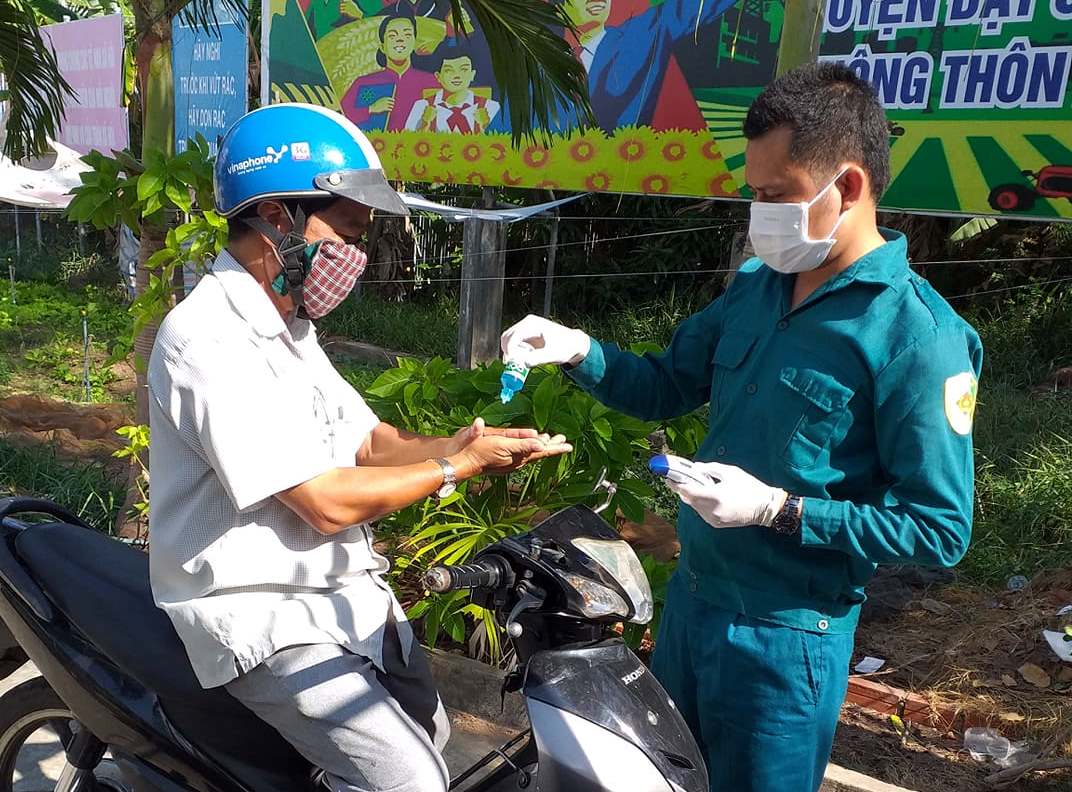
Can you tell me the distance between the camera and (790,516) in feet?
5.47

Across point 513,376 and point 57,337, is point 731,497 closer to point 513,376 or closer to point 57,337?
point 513,376

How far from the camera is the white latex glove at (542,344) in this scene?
207 centimetres

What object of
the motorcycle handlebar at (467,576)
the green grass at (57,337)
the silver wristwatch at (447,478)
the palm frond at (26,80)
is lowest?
the green grass at (57,337)

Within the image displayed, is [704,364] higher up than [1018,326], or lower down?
higher up

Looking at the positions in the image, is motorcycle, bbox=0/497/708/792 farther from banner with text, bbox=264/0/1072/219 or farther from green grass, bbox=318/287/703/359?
green grass, bbox=318/287/703/359

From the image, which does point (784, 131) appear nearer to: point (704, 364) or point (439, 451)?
point (704, 364)

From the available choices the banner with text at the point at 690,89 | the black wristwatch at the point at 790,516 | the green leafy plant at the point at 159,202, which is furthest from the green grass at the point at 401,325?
the black wristwatch at the point at 790,516

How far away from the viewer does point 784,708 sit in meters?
1.82

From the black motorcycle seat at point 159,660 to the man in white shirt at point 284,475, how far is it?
121 mm

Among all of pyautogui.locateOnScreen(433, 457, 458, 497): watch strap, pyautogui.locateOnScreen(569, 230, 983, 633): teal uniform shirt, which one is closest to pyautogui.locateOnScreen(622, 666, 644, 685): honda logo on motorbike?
pyautogui.locateOnScreen(569, 230, 983, 633): teal uniform shirt

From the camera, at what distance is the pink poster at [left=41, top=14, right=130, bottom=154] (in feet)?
30.1

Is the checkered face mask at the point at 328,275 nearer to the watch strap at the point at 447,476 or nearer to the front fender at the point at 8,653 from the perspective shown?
the watch strap at the point at 447,476

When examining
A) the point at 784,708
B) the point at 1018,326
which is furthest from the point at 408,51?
the point at 1018,326

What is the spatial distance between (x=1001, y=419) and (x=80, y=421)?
5819 mm
